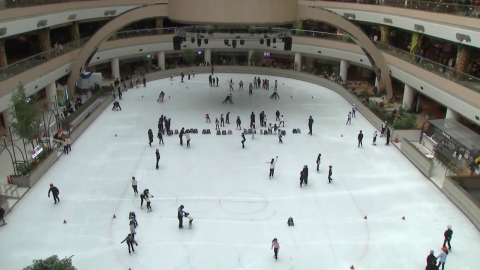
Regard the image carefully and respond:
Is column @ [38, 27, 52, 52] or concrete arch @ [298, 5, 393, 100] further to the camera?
column @ [38, 27, 52, 52]

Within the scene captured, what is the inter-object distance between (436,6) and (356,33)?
6.04 m

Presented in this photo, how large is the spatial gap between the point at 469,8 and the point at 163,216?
785 inches

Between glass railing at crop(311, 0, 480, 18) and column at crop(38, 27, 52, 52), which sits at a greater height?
glass railing at crop(311, 0, 480, 18)

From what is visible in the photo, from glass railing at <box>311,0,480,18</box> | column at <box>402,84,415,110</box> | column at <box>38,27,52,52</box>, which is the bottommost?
column at <box>402,84,415,110</box>

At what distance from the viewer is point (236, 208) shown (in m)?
17.8

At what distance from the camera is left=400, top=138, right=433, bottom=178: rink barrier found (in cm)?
2091

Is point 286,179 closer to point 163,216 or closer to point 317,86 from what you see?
point 163,216

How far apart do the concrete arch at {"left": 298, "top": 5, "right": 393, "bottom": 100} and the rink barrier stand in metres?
10.2

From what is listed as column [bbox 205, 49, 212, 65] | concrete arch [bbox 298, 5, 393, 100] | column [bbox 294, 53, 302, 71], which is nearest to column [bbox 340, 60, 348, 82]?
column [bbox 294, 53, 302, 71]

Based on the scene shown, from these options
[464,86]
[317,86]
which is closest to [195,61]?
[317,86]

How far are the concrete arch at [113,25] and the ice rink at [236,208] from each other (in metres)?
7.07

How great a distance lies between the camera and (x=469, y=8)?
23.8 metres

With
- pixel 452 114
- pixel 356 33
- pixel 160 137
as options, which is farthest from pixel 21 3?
pixel 452 114

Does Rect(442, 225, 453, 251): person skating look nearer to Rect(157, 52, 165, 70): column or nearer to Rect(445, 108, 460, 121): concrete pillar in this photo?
Rect(445, 108, 460, 121): concrete pillar
